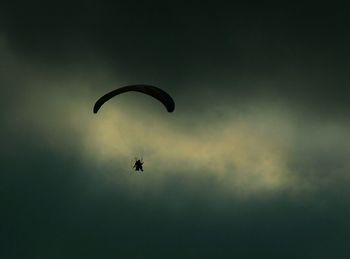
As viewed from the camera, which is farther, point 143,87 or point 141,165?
point 141,165

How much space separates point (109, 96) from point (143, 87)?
17.5 feet

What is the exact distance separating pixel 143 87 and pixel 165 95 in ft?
11.1

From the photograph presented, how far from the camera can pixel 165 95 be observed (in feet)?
319

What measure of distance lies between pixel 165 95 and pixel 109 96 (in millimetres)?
8462

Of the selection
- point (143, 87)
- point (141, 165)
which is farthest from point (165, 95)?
point (141, 165)

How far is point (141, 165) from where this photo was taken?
107438 millimetres

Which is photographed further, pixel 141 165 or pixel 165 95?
pixel 141 165

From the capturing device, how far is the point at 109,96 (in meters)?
102

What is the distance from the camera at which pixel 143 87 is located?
325 feet

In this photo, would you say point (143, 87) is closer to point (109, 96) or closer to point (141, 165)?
point (109, 96)

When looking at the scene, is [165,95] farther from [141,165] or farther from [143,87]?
[141,165]

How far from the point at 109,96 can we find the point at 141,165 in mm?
10918
